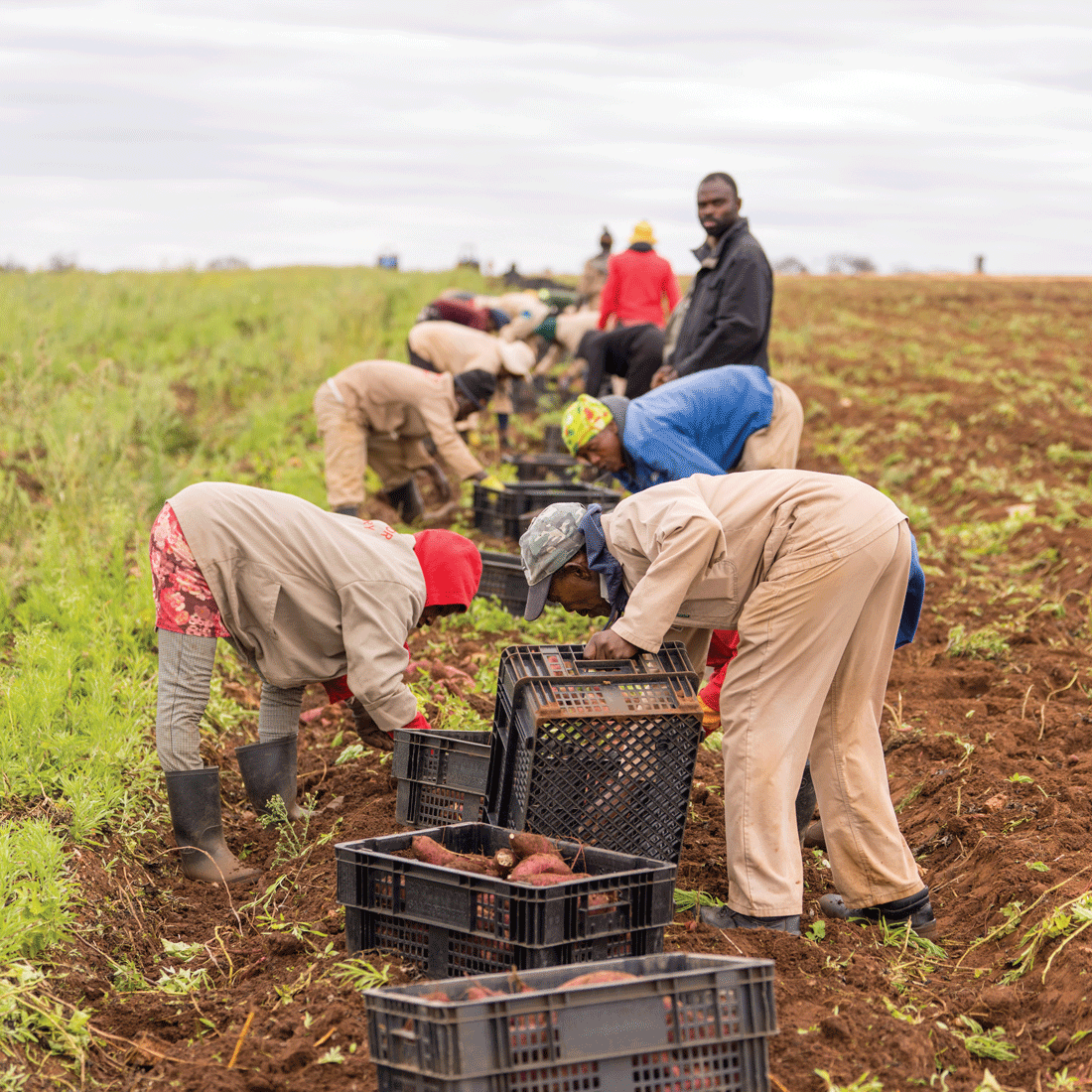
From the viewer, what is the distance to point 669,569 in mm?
3160

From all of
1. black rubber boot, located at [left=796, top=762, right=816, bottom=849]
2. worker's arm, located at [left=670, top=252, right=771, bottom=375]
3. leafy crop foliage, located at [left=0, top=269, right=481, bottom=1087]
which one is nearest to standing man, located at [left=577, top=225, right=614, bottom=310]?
leafy crop foliage, located at [left=0, top=269, right=481, bottom=1087]

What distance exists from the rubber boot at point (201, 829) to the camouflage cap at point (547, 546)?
1.32 meters

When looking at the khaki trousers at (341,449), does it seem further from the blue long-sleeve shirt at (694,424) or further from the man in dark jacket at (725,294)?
the blue long-sleeve shirt at (694,424)

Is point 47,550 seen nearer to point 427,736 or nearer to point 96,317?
point 427,736

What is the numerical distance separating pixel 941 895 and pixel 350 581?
7.42 ft

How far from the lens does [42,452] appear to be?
9.08m

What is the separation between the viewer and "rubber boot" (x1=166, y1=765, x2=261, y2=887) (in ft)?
12.4

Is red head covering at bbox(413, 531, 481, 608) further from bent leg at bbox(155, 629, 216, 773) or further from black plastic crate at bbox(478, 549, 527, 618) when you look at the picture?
black plastic crate at bbox(478, 549, 527, 618)

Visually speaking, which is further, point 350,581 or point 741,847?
point 350,581

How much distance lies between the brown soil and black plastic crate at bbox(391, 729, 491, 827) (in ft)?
0.80

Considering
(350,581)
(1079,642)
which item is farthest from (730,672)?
(1079,642)

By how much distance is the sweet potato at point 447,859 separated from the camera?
284cm

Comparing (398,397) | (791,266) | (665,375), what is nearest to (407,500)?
(398,397)

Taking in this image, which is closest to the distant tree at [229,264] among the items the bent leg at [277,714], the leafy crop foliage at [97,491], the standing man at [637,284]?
the leafy crop foliage at [97,491]
